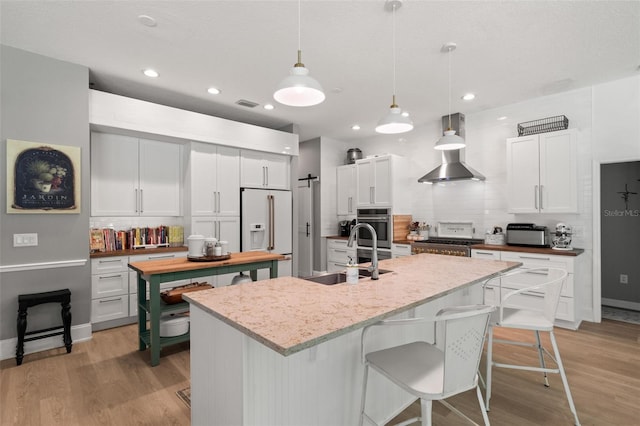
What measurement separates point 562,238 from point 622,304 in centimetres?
165

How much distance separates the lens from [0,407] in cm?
221

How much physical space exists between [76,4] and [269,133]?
9.78 ft

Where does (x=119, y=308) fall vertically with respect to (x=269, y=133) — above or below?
below

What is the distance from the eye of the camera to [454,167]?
481 centimetres

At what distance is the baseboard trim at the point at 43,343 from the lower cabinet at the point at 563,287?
4708 millimetres

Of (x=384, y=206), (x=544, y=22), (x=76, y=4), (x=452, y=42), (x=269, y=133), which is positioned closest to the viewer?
(x=76, y=4)

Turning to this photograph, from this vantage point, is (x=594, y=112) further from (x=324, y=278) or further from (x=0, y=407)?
(x=0, y=407)

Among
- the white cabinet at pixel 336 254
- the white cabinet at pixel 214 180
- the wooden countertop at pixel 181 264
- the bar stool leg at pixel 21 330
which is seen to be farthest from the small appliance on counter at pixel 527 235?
the bar stool leg at pixel 21 330

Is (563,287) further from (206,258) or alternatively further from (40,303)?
(40,303)

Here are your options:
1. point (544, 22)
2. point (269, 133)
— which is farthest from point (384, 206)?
point (544, 22)

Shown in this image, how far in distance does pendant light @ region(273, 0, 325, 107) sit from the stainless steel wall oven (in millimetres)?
3707

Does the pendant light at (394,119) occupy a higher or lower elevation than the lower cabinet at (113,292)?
higher

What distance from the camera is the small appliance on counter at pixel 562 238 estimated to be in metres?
3.88

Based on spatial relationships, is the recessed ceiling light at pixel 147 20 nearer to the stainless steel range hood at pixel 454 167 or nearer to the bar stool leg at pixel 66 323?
the bar stool leg at pixel 66 323
